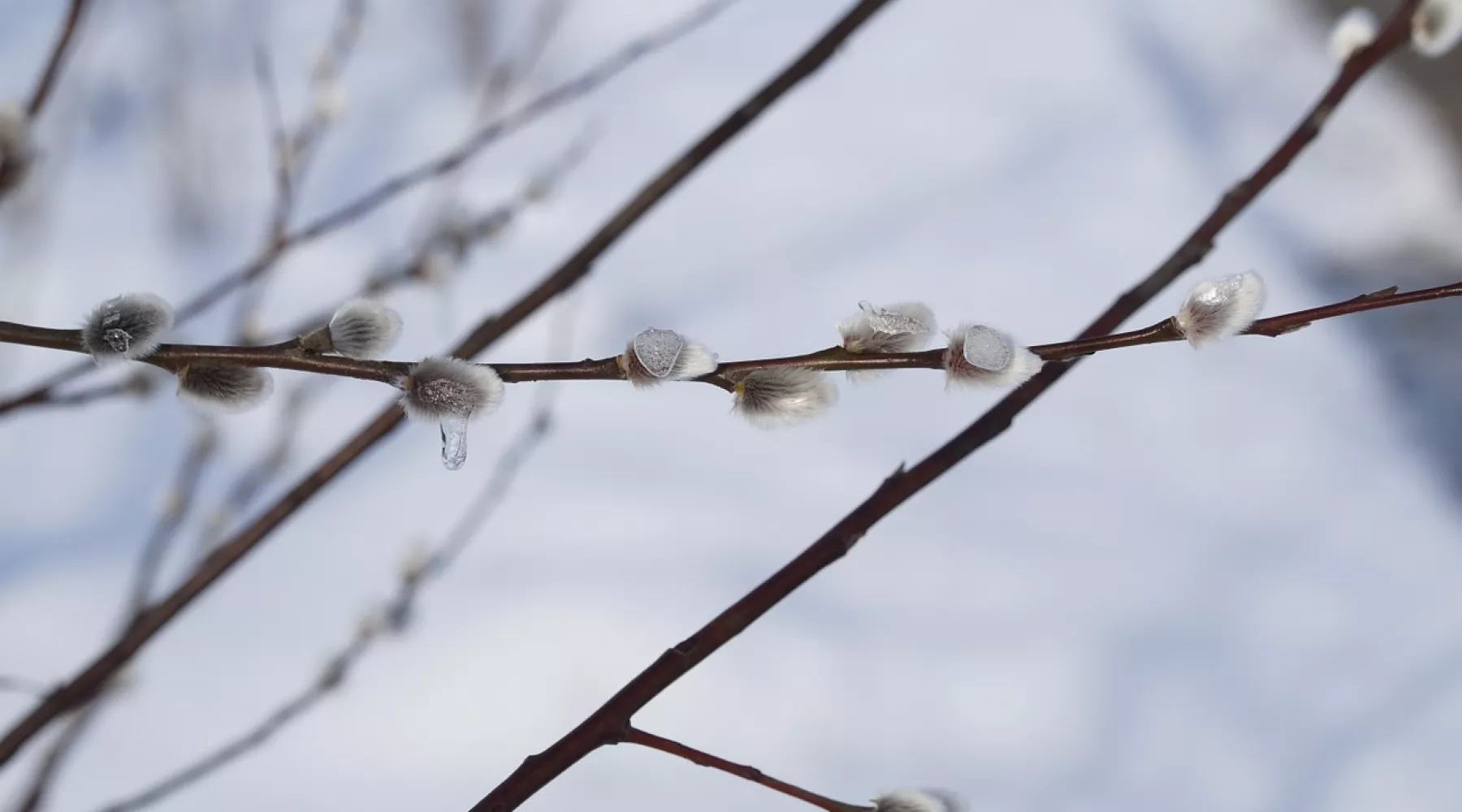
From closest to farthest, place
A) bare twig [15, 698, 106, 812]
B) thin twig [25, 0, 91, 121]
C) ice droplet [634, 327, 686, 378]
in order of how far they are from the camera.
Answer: ice droplet [634, 327, 686, 378] → thin twig [25, 0, 91, 121] → bare twig [15, 698, 106, 812]

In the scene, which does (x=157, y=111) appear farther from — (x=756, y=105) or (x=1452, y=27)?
(x=1452, y=27)

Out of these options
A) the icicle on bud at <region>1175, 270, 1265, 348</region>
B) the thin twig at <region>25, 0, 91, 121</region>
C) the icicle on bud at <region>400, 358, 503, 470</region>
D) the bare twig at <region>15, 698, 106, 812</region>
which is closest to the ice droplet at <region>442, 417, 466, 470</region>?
the icicle on bud at <region>400, 358, 503, 470</region>

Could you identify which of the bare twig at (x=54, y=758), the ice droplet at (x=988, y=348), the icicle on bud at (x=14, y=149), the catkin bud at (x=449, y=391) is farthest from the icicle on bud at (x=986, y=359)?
the bare twig at (x=54, y=758)

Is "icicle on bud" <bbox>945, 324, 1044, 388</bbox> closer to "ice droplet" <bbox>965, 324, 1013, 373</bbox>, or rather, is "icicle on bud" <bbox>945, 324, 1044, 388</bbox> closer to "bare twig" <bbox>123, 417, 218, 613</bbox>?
"ice droplet" <bbox>965, 324, 1013, 373</bbox>

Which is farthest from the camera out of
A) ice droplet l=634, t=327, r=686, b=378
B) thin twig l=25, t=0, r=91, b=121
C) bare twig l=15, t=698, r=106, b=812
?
bare twig l=15, t=698, r=106, b=812

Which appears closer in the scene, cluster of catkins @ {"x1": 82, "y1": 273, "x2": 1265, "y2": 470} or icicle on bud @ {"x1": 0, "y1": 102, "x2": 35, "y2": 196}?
cluster of catkins @ {"x1": 82, "y1": 273, "x2": 1265, "y2": 470}

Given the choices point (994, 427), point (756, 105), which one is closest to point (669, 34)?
point (756, 105)

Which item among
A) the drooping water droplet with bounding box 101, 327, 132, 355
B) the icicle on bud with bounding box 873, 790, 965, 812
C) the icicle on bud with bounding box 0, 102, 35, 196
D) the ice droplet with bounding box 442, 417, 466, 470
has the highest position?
the icicle on bud with bounding box 0, 102, 35, 196

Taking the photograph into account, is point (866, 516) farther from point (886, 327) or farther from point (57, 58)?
Answer: point (57, 58)
